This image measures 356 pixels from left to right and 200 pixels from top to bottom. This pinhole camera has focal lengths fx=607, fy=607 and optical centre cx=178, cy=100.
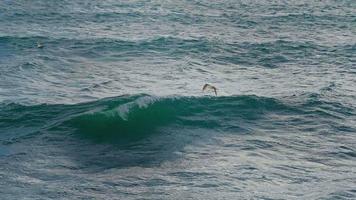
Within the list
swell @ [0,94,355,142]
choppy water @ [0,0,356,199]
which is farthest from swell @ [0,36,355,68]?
swell @ [0,94,355,142]

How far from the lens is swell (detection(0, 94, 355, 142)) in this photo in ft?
56.6

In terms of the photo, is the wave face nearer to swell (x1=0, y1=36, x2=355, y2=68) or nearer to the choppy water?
the choppy water

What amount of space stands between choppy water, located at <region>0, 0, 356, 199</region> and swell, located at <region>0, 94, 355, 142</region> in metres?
0.06

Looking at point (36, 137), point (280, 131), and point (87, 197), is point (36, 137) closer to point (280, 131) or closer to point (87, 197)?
point (87, 197)

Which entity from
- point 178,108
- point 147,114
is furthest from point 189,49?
point 147,114

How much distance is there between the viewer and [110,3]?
41.0m

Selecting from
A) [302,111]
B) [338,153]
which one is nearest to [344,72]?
[302,111]

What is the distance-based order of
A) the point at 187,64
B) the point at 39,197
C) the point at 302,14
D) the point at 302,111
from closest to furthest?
the point at 39,197 → the point at 302,111 → the point at 187,64 → the point at 302,14

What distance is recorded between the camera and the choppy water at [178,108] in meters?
13.3

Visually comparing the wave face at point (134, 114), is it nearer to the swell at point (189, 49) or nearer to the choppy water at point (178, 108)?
the choppy water at point (178, 108)

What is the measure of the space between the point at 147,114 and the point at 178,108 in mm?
1057

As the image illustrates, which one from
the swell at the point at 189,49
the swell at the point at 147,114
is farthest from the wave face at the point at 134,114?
the swell at the point at 189,49

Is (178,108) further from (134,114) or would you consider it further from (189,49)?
(189,49)

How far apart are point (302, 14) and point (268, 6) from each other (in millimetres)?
3408
